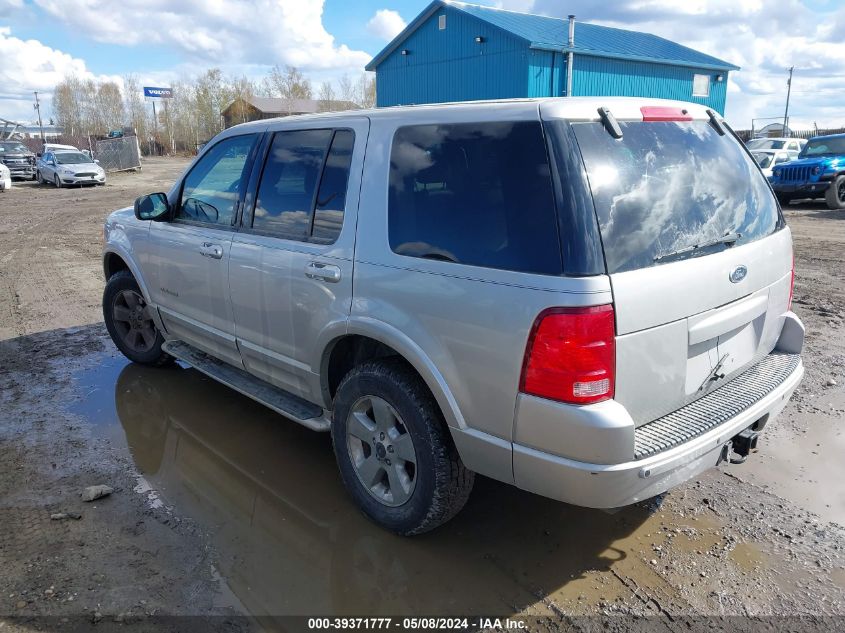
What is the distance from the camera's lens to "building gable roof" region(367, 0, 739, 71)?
79.9 ft

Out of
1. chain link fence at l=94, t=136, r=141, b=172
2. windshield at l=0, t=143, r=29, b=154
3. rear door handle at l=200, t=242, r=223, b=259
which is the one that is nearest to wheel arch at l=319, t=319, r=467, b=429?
rear door handle at l=200, t=242, r=223, b=259

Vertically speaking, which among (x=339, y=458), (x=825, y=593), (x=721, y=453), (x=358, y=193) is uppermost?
(x=358, y=193)

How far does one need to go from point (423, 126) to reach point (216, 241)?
180 centimetres

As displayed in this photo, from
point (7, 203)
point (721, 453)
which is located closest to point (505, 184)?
point (721, 453)

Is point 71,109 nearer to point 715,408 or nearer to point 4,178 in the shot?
point 4,178

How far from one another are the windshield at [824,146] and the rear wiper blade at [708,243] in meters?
17.3

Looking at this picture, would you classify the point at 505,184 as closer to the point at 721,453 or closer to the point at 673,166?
the point at 673,166

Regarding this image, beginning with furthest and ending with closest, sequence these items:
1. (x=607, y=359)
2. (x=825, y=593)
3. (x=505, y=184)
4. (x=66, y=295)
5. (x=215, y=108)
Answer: (x=215, y=108), (x=66, y=295), (x=825, y=593), (x=505, y=184), (x=607, y=359)

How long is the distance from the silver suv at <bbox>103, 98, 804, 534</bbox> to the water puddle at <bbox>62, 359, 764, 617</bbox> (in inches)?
9.7

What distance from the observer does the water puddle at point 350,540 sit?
2801 mm

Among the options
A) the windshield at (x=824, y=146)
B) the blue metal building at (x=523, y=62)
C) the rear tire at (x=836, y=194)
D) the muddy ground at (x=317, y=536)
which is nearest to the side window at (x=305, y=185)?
the muddy ground at (x=317, y=536)

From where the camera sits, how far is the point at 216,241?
162 inches

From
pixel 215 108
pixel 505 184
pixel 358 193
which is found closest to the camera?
pixel 505 184

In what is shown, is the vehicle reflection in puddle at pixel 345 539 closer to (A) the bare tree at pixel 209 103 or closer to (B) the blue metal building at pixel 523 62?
(B) the blue metal building at pixel 523 62
